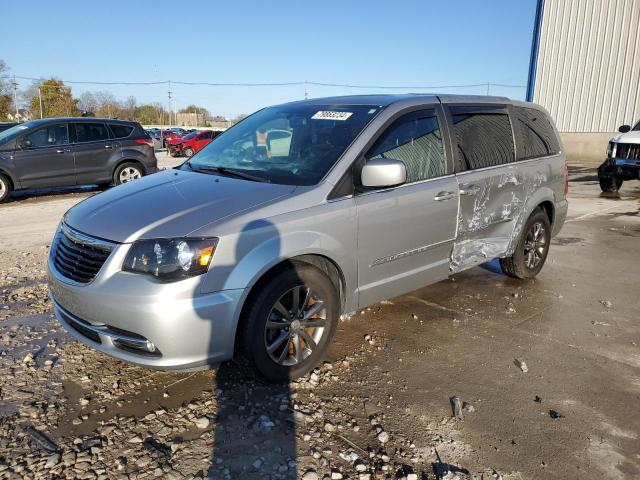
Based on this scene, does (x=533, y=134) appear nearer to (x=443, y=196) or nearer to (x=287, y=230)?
(x=443, y=196)

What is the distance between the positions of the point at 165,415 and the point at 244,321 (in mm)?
707

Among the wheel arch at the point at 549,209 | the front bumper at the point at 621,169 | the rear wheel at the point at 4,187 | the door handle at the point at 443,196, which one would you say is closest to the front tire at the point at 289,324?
the door handle at the point at 443,196

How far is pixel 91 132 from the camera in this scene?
11.6 meters

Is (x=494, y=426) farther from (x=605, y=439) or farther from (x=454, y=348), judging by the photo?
(x=454, y=348)

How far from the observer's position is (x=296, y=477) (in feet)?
8.03

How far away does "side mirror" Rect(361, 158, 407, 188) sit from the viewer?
3369mm

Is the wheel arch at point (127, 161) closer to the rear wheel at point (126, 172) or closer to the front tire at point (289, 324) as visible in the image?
the rear wheel at point (126, 172)

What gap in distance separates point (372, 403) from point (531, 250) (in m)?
3.11

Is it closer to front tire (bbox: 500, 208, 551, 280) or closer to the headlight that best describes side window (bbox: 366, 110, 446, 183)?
the headlight

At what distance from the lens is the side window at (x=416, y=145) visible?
375 centimetres

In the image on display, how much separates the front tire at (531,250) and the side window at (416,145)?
1.61 metres

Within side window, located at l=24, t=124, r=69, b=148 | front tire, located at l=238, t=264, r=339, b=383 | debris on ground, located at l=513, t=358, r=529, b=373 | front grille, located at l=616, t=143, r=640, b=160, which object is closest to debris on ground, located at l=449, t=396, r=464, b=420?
debris on ground, located at l=513, t=358, r=529, b=373

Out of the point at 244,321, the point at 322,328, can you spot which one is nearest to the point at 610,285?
the point at 322,328

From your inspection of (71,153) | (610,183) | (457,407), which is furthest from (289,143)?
(610,183)
